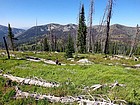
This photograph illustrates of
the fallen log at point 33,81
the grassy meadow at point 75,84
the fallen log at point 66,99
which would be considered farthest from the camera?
the fallen log at point 33,81

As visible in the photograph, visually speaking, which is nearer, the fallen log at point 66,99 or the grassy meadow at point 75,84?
the fallen log at point 66,99

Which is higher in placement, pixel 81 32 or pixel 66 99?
pixel 81 32

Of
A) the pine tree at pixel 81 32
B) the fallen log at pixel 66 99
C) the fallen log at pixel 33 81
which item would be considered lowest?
the fallen log at pixel 66 99

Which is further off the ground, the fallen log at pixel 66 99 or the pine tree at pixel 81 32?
the pine tree at pixel 81 32

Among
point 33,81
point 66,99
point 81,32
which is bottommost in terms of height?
point 66,99

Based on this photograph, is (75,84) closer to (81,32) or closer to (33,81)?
(33,81)

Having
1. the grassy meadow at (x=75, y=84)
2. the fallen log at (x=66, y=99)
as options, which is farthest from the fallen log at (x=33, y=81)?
the fallen log at (x=66, y=99)

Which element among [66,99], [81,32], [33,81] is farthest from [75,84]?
[81,32]

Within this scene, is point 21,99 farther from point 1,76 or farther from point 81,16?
point 81,16

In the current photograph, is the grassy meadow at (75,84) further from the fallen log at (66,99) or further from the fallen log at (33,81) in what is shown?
the fallen log at (33,81)

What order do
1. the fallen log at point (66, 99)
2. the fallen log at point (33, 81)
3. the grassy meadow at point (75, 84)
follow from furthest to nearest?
1. the fallen log at point (33, 81)
2. the grassy meadow at point (75, 84)
3. the fallen log at point (66, 99)

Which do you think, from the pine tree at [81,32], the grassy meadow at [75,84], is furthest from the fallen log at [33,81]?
the pine tree at [81,32]

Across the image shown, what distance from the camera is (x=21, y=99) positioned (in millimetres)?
15141

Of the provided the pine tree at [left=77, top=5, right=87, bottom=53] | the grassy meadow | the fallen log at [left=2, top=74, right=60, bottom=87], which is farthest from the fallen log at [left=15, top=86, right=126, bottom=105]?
the pine tree at [left=77, top=5, right=87, bottom=53]
